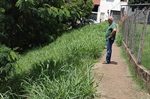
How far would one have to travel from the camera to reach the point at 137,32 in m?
8.59

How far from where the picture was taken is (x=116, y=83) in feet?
22.0

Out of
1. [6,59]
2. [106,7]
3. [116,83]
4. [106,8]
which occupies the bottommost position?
[116,83]

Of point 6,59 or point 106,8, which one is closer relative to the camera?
point 6,59

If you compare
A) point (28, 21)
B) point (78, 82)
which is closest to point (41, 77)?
point (78, 82)

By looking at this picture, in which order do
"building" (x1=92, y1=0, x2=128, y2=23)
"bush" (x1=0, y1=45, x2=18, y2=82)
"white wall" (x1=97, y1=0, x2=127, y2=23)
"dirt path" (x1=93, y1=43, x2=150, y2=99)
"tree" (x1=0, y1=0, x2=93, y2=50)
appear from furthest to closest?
"white wall" (x1=97, y1=0, x2=127, y2=23), "building" (x1=92, y1=0, x2=128, y2=23), "tree" (x1=0, y1=0, x2=93, y2=50), "bush" (x1=0, y1=45, x2=18, y2=82), "dirt path" (x1=93, y1=43, x2=150, y2=99)

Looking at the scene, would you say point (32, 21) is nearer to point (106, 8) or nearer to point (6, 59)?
point (6, 59)

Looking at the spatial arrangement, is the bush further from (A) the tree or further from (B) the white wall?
(B) the white wall

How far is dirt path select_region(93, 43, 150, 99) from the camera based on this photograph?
228 inches

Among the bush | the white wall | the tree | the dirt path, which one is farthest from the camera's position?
the white wall

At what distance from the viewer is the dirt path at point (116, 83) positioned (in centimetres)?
578

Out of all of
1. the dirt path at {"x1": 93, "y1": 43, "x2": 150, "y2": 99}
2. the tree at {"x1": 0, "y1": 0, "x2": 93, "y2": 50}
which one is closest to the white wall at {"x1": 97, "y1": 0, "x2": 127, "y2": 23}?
the tree at {"x1": 0, "y1": 0, "x2": 93, "y2": 50}

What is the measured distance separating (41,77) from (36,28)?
323 inches

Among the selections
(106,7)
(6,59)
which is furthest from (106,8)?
(6,59)

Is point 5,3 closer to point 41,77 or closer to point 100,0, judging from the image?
point 41,77
